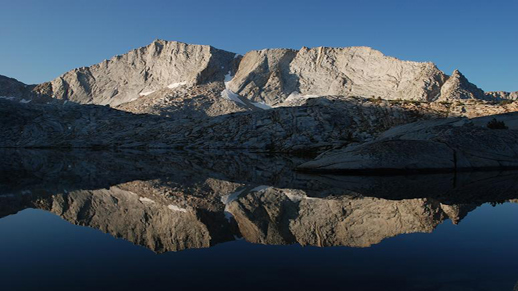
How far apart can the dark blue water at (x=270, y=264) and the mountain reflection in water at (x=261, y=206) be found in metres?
0.46

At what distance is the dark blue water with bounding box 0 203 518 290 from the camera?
16.0ft

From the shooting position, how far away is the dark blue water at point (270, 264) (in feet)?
16.0

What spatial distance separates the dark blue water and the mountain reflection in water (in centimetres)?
46

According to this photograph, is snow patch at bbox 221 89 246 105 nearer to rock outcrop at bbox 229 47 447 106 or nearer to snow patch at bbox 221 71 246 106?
snow patch at bbox 221 71 246 106

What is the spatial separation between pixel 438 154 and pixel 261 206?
39.3ft

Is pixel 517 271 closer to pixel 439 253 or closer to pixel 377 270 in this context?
pixel 439 253

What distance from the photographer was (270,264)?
222 inches

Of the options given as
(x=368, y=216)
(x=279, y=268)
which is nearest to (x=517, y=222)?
(x=368, y=216)

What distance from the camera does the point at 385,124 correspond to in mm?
44844

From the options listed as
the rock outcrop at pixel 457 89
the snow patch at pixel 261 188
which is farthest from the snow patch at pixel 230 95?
the snow patch at pixel 261 188

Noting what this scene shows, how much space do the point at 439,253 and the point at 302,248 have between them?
2242 millimetres

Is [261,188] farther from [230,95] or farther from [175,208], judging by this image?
[230,95]

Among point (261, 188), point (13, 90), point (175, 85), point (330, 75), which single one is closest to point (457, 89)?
point (330, 75)

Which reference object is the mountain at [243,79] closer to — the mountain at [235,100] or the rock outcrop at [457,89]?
the rock outcrop at [457,89]
